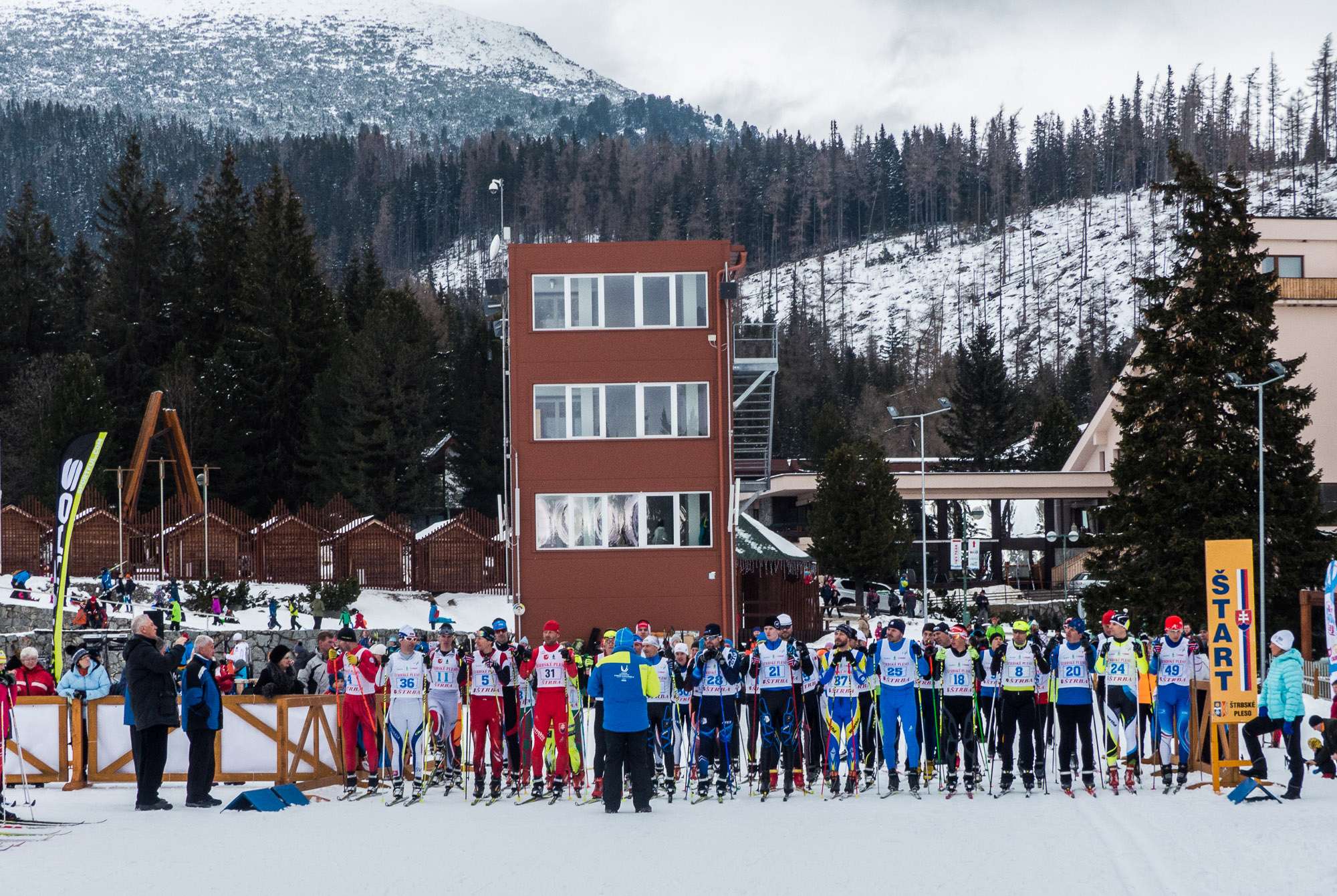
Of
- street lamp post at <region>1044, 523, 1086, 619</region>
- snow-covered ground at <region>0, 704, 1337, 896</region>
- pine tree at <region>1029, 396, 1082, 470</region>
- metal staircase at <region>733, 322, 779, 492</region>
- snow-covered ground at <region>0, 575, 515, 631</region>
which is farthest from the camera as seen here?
pine tree at <region>1029, 396, 1082, 470</region>

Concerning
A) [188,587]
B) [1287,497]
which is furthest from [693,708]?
[188,587]

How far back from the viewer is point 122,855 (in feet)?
38.6

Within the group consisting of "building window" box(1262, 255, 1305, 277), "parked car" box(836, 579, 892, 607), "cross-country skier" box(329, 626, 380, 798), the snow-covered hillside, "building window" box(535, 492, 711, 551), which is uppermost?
the snow-covered hillside

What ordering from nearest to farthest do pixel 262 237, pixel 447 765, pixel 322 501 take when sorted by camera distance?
pixel 447 765 < pixel 322 501 < pixel 262 237

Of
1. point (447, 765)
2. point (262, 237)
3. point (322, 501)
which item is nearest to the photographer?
point (447, 765)

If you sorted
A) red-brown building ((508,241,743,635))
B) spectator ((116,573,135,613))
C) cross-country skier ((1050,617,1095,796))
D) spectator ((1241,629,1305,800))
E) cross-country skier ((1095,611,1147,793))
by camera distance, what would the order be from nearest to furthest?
spectator ((1241,629,1305,800)) → cross-country skier ((1050,617,1095,796)) → cross-country skier ((1095,611,1147,793)) → red-brown building ((508,241,743,635)) → spectator ((116,573,135,613))

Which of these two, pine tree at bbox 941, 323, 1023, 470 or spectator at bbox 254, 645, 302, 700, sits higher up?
pine tree at bbox 941, 323, 1023, 470

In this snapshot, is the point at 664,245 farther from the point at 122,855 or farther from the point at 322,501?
the point at 322,501

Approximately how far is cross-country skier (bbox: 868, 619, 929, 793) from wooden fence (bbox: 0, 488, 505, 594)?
3092 centimetres

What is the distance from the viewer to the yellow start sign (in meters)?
15.8

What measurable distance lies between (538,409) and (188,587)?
41.3ft

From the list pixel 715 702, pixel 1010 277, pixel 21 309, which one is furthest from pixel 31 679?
pixel 1010 277

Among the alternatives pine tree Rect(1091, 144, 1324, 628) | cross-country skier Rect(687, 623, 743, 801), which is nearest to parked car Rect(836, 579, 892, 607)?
pine tree Rect(1091, 144, 1324, 628)

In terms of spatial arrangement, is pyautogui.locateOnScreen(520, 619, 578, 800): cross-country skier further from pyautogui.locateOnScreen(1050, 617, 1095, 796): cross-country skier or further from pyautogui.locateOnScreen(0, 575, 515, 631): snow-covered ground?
pyautogui.locateOnScreen(0, 575, 515, 631): snow-covered ground
